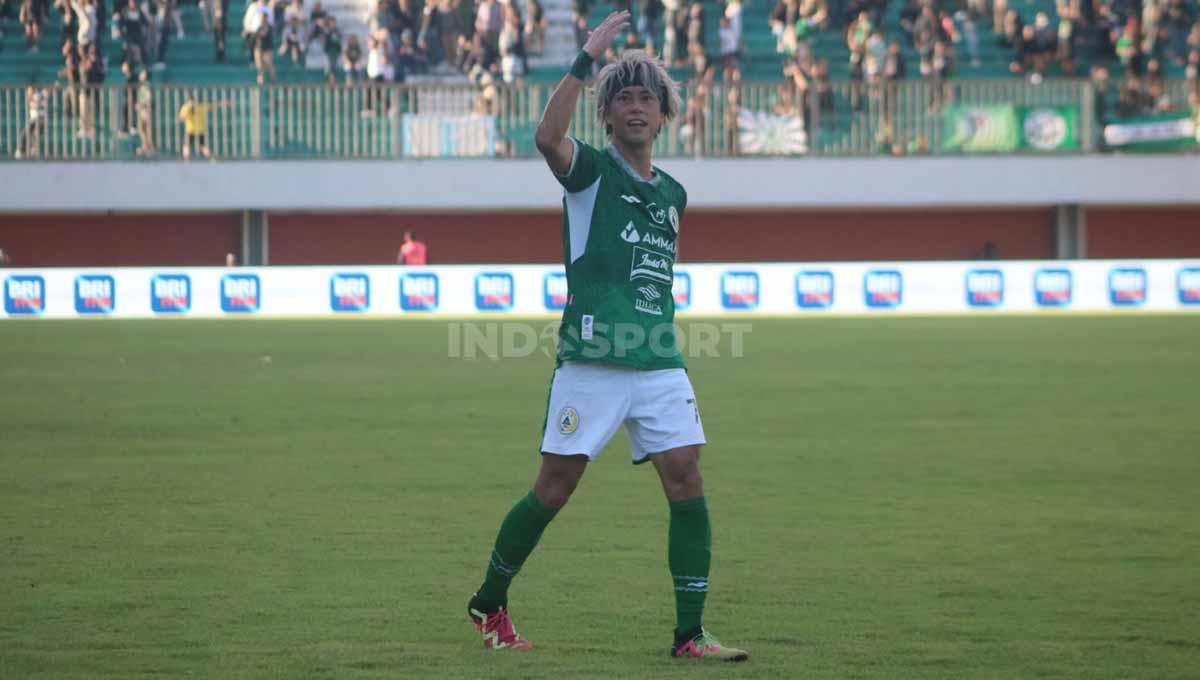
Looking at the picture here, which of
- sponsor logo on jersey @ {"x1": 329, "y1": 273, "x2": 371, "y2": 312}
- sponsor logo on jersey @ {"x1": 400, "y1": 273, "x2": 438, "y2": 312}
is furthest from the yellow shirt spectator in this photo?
sponsor logo on jersey @ {"x1": 400, "y1": 273, "x2": 438, "y2": 312}

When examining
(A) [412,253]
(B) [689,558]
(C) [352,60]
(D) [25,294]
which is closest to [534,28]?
(C) [352,60]

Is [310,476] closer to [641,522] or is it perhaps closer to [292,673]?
[641,522]

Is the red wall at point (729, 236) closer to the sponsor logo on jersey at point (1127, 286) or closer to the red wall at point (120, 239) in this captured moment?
the red wall at point (120, 239)

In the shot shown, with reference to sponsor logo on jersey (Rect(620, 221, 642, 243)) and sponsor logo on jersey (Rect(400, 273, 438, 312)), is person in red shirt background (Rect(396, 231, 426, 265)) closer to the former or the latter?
sponsor logo on jersey (Rect(400, 273, 438, 312))

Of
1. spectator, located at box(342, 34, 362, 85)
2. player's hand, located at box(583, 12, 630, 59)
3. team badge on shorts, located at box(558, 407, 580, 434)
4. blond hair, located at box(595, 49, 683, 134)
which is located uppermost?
spectator, located at box(342, 34, 362, 85)

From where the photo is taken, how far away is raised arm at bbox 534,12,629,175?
19.6 ft

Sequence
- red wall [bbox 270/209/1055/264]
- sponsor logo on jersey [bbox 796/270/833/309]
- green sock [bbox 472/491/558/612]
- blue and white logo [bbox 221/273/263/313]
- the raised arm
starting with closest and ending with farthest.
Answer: the raised arm < green sock [bbox 472/491/558/612] < blue and white logo [bbox 221/273/263/313] < sponsor logo on jersey [bbox 796/270/833/309] < red wall [bbox 270/209/1055/264]

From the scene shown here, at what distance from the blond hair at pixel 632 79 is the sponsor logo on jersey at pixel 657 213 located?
0.32 m

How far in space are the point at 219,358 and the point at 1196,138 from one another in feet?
75.6

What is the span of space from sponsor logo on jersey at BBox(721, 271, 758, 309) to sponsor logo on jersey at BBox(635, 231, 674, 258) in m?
24.8

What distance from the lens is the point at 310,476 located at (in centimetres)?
1166

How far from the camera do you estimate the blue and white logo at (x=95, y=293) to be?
31.3 m

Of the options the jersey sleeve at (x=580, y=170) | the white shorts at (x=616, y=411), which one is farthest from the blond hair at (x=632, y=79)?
the white shorts at (x=616, y=411)

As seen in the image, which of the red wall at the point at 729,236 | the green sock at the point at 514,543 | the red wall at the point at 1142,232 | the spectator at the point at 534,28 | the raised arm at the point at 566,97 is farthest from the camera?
the spectator at the point at 534,28
